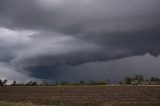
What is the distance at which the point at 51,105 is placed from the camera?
4647 cm

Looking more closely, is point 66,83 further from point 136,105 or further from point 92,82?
point 136,105

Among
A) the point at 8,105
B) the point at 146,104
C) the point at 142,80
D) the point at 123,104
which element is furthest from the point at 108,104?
the point at 142,80

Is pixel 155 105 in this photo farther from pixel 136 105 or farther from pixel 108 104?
pixel 108 104

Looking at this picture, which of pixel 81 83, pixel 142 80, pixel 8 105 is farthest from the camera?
pixel 81 83

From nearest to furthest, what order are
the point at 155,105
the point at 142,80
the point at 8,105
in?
the point at 8,105 → the point at 155,105 → the point at 142,80

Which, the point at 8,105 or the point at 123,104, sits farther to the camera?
the point at 123,104

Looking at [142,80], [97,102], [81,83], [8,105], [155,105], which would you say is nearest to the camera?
[8,105]

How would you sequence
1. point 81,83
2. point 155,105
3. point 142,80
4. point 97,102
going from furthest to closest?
point 81,83, point 142,80, point 97,102, point 155,105

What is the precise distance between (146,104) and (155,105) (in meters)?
1.60

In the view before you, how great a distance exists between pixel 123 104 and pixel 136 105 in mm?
2064

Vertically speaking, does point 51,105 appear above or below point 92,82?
below

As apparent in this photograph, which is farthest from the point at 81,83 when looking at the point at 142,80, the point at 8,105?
the point at 8,105

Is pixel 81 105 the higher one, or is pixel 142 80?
pixel 142 80

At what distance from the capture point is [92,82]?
16412 cm
